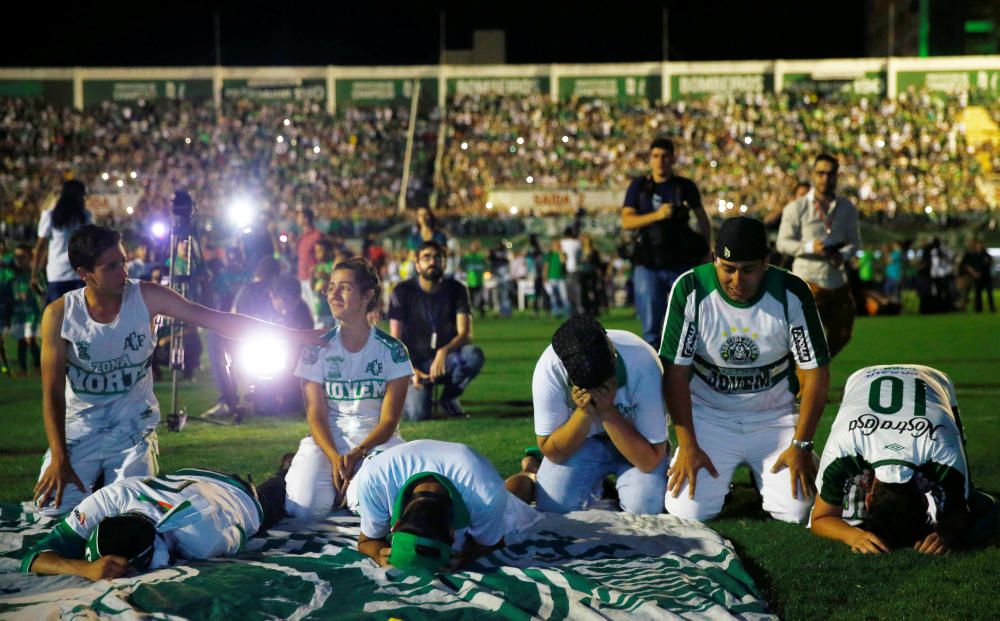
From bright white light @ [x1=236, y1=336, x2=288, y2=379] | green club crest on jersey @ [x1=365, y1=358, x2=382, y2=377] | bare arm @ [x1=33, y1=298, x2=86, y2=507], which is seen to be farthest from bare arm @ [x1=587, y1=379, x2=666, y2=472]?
bright white light @ [x1=236, y1=336, x2=288, y2=379]

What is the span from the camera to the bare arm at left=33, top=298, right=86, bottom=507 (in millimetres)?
5121

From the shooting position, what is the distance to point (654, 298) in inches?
319

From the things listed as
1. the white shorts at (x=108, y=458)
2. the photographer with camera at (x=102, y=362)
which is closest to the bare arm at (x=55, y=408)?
the photographer with camera at (x=102, y=362)

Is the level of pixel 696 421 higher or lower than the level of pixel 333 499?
higher

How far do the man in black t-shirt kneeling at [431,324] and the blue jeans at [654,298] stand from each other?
1511 millimetres

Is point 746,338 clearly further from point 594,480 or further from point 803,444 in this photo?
point 594,480

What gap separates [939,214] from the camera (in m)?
28.8

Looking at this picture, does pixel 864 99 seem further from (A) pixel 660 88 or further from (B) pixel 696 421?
(B) pixel 696 421

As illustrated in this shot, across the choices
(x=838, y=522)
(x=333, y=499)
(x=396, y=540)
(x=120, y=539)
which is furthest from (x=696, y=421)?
(x=120, y=539)

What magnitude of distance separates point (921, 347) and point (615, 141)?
26.3m

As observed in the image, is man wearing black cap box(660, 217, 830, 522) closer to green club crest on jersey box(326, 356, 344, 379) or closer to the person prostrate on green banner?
the person prostrate on green banner

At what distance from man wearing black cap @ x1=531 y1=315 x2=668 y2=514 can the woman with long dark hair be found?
561cm

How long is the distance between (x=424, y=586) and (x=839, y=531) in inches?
79.6

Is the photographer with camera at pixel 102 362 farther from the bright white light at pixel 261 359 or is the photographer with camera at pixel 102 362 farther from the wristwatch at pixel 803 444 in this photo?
the bright white light at pixel 261 359
